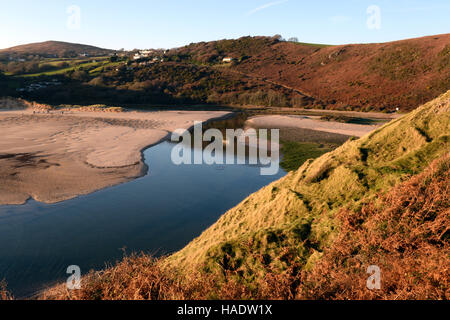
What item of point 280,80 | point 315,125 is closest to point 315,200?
point 315,125

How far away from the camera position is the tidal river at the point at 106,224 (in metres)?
8.56

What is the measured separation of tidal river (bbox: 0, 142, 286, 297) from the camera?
8560 mm

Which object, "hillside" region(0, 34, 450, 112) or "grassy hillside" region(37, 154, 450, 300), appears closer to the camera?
"grassy hillside" region(37, 154, 450, 300)

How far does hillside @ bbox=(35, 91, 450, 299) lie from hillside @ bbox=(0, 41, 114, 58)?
157 meters

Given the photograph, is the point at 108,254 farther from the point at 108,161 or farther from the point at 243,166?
the point at 243,166

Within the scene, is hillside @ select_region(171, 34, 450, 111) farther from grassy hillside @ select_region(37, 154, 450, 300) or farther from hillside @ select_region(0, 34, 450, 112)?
grassy hillside @ select_region(37, 154, 450, 300)

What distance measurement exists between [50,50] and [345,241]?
585 feet

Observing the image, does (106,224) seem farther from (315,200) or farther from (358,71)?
(358,71)

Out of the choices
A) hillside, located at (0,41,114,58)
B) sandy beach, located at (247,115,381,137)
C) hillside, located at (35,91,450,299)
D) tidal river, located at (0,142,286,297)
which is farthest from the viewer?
hillside, located at (0,41,114,58)

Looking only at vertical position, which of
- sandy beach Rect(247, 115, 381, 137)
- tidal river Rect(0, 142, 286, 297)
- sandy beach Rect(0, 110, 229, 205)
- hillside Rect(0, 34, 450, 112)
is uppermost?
hillside Rect(0, 34, 450, 112)

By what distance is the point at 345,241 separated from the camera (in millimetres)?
4246

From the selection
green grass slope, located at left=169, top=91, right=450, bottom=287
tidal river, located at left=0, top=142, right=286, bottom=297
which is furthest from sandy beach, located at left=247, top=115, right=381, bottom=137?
green grass slope, located at left=169, top=91, right=450, bottom=287

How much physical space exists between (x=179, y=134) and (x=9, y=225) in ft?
68.6

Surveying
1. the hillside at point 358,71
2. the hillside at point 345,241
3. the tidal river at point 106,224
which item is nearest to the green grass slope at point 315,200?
the hillside at point 345,241
